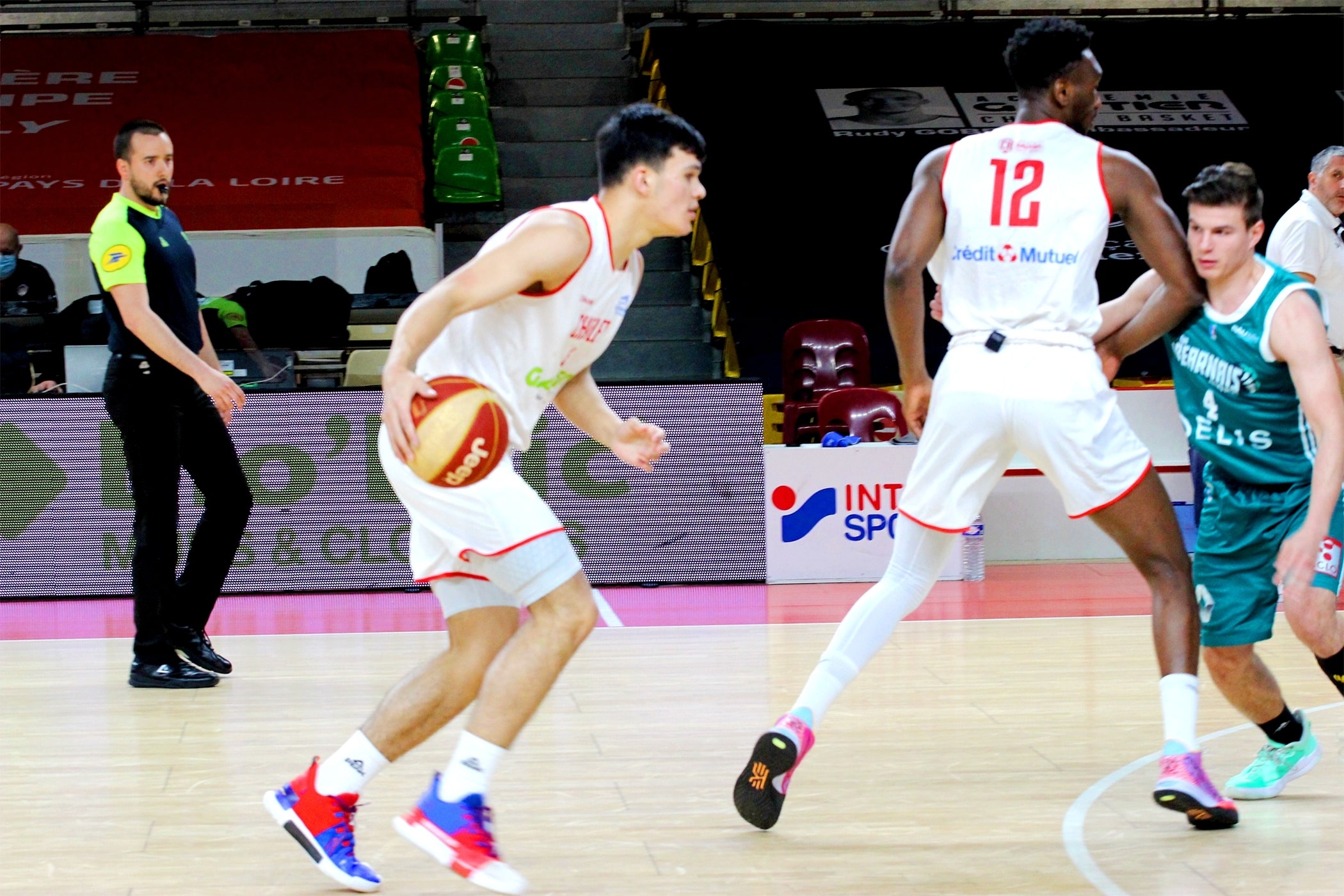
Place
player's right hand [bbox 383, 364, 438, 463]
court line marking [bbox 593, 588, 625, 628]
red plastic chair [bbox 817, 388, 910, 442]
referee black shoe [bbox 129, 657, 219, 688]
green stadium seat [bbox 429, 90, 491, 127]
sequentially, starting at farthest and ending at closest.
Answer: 1. green stadium seat [bbox 429, 90, 491, 127]
2. red plastic chair [bbox 817, 388, 910, 442]
3. court line marking [bbox 593, 588, 625, 628]
4. referee black shoe [bbox 129, 657, 219, 688]
5. player's right hand [bbox 383, 364, 438, 463]

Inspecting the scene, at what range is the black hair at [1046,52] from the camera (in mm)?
3221

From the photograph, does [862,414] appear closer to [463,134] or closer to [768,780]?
[768,780]

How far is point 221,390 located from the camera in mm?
4645

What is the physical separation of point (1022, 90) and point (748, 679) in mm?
2350

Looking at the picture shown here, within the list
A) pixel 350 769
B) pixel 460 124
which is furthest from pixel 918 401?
pixel 460 124

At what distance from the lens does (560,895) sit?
110 inches

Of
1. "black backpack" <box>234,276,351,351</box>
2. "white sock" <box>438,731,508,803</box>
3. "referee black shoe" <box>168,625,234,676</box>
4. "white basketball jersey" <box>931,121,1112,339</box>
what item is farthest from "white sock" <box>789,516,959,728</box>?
"black backpack" <box>234,276,351,351</box>

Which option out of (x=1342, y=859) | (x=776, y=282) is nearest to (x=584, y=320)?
(x=1342, y=859)

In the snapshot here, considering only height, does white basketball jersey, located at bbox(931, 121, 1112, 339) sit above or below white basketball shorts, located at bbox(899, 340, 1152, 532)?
above

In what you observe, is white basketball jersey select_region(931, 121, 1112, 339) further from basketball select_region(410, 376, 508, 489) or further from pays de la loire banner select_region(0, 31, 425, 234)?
pays de la loire banner select_region(0, 31, 425, 234)

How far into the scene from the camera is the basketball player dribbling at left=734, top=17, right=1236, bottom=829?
311 cm

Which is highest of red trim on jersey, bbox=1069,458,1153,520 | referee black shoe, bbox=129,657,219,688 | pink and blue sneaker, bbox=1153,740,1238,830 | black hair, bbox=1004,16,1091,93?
black hair, bbox=1004,16,1091,93

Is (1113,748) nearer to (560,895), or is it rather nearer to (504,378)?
(560,895)

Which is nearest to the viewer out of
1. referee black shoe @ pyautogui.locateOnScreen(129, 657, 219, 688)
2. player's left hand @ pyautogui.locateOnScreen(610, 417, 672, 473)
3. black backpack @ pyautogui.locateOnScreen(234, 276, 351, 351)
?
player's left hand @ pyautogui.locateOnScreen(610, 417, 672, 473)
